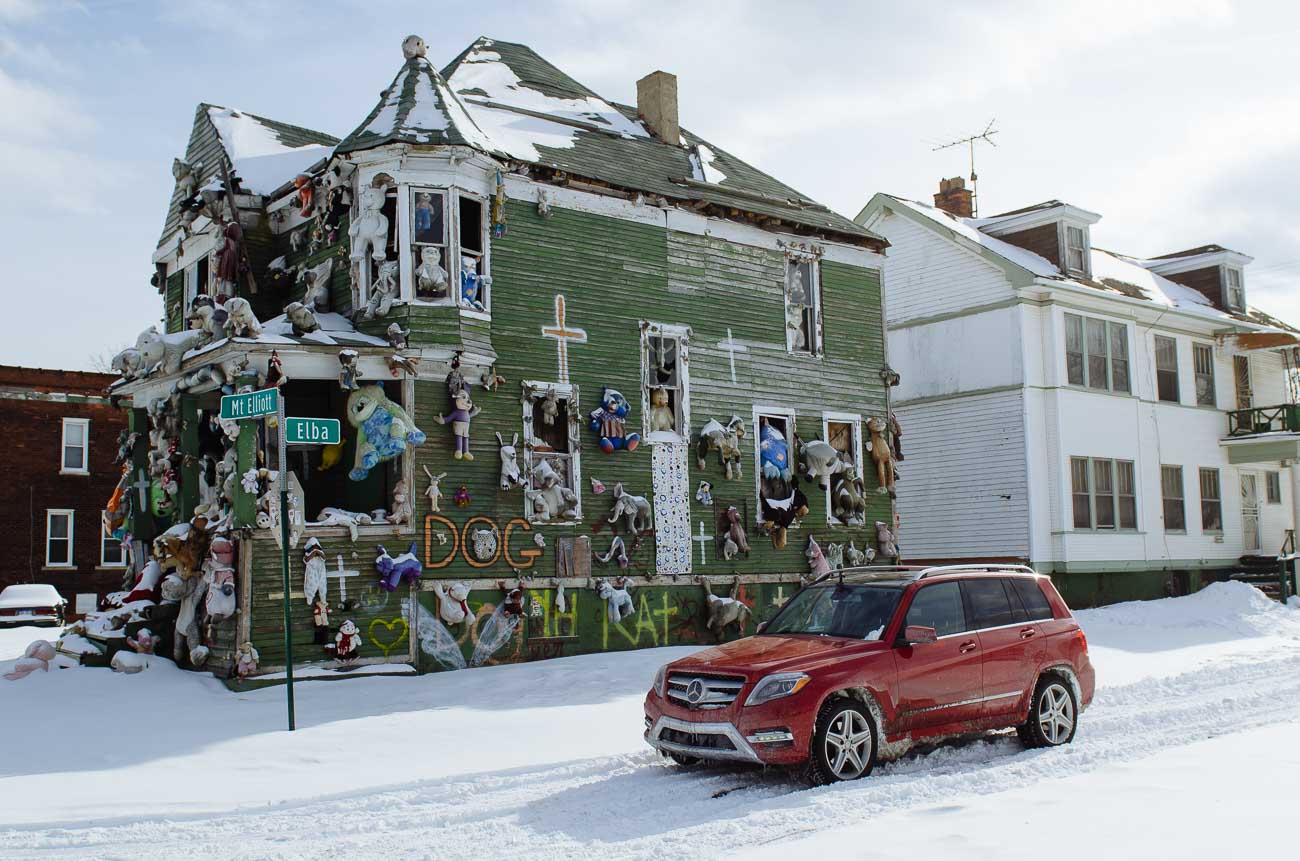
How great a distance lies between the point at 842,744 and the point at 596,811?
1941 mm

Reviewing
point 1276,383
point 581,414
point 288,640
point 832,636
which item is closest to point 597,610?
point 581,414

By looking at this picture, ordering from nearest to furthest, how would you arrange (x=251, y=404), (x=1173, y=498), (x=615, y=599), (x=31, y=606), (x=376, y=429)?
(x=251, y=404), (x=376, y=429), (x=615, y=599), (x=31, y=606), (x=1173, y=498)

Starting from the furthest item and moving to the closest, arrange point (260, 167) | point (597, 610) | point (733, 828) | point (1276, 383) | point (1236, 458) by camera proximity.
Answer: point (1276, 383), point (1236, 458), point (260, 167), point (597, 610), point (733, 828)

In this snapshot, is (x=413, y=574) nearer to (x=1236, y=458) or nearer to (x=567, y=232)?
(x=567, y=232)

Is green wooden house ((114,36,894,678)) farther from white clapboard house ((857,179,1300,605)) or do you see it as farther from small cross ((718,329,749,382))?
white clapboard house ((857,179,1300,605))

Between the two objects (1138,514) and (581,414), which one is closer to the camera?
(581,414)

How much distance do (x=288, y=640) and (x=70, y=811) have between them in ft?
8.82

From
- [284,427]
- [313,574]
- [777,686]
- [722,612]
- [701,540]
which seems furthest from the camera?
[701,540]

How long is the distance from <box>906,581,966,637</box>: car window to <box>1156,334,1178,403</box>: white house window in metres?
21.2

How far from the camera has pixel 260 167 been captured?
780 inches

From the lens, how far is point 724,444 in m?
19.8

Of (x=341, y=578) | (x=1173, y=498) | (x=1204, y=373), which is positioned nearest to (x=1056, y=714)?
(x=341, y=578)

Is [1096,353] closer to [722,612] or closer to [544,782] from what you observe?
[722,612]

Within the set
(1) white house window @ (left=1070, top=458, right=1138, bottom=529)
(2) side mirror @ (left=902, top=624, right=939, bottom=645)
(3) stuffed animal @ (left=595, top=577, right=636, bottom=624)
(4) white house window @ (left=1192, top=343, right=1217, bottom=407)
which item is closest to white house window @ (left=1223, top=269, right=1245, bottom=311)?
(4) white house window @ (left=1192, top=343, right=1217, bottom=407)
